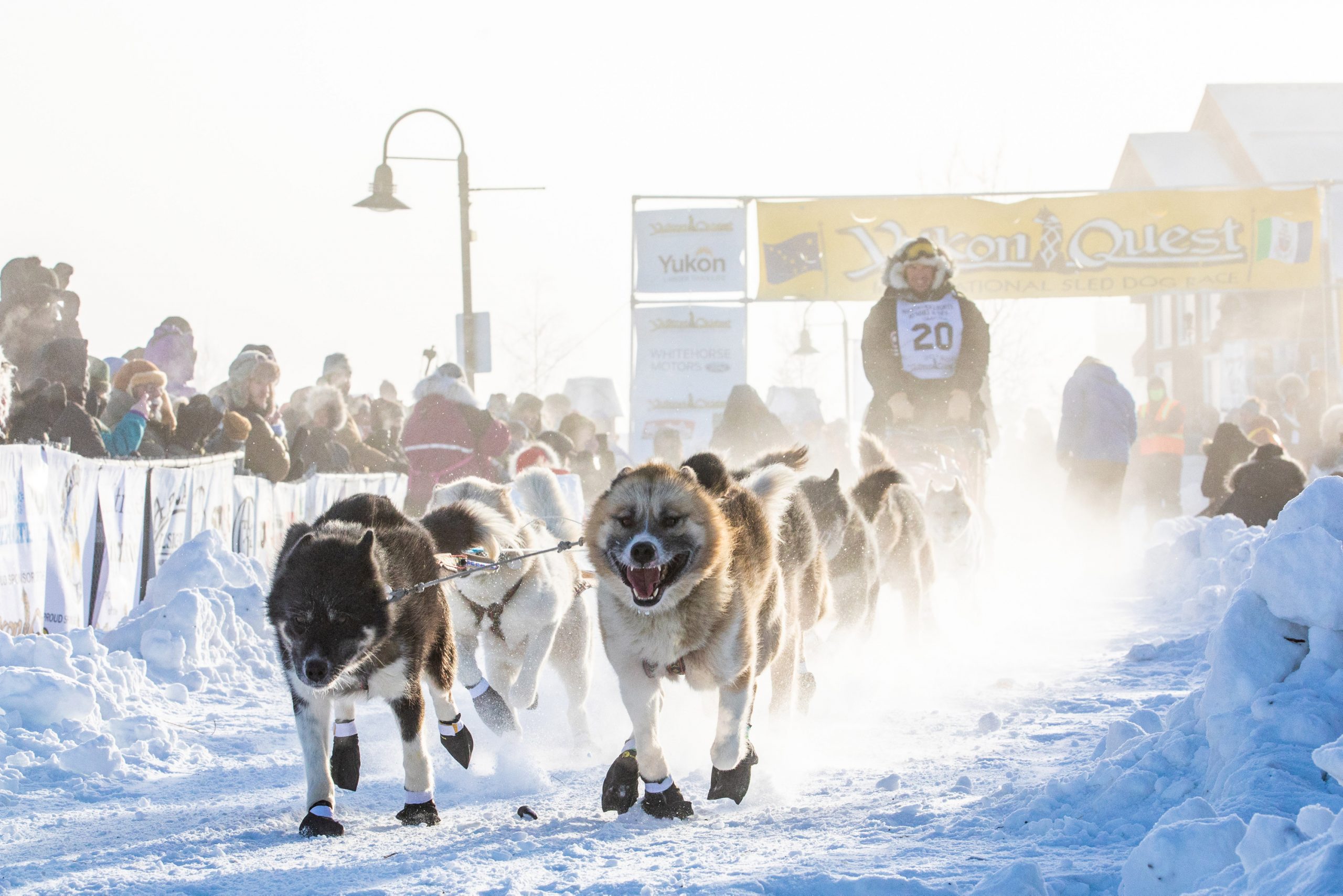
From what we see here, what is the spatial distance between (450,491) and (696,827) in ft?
8.41

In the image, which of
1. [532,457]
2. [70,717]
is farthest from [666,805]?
[532,457]

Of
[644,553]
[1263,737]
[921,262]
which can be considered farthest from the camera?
[921,262]

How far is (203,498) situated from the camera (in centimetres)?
848

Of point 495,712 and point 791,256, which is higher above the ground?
point 791,256

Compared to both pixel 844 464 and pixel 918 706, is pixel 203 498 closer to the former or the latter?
pixel 918 706

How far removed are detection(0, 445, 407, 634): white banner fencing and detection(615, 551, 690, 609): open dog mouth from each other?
2.78 metres

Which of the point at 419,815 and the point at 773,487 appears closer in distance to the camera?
the point at 419,815

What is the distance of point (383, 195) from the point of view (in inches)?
594

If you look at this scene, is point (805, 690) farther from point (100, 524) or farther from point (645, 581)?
point (100, 524)

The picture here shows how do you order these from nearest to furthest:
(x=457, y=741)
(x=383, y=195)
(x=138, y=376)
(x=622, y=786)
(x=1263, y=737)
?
(x=1263, y=737), (x=622, y=786), (x=457, y=741), (x=138, y=376), (x=383, y=195)

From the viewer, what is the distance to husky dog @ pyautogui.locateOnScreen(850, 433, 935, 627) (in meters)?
7.81

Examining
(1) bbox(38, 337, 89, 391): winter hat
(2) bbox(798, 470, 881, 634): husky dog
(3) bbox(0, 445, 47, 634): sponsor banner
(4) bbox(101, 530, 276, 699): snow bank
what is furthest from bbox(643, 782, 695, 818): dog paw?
(1) bbox(38, 337, 89, 391): winter hat

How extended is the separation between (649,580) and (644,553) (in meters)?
0.09

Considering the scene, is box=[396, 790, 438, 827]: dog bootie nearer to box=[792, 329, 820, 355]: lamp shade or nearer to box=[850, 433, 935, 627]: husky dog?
box=[850, 433, 935, 627]: husky dog
